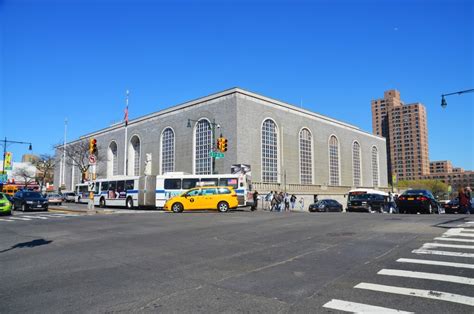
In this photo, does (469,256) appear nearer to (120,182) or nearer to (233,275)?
(233,275)

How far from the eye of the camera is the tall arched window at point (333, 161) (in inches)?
2517

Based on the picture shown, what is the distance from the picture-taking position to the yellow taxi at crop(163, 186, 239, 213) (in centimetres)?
2577

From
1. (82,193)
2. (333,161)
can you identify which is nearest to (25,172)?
(82,193)

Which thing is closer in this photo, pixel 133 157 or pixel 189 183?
pixel 189 183

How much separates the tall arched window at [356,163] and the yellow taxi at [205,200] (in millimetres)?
49722

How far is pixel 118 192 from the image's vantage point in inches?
1409

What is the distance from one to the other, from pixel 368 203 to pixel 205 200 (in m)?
14.2

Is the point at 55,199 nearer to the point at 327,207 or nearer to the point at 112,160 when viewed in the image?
the point at 327,207

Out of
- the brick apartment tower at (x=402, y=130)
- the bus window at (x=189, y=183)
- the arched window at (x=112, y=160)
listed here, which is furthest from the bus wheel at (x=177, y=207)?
the brick apartment tower at (x=402, y=130)

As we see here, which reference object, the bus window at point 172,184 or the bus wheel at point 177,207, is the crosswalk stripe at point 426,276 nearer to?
the bus wheel at point 177,207

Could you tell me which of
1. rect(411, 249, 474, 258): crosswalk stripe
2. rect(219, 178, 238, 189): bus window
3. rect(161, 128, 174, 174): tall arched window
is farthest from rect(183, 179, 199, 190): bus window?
rect(161, 128, 174, 174): tall arched window

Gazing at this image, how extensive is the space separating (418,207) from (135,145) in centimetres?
5379

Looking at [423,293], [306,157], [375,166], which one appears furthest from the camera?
[375,166]

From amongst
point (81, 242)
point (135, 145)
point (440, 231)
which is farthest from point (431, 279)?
point (135, 145)
